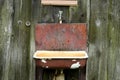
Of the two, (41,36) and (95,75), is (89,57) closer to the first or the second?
(95,75)

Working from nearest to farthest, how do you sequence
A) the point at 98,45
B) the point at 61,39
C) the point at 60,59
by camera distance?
the point at 60,59 → the point at 61,39 → the point at 98,45

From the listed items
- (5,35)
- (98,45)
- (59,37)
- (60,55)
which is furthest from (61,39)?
(5,35)

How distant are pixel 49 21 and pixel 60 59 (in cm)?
39

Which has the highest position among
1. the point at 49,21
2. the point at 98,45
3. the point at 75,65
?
the point at 49,21

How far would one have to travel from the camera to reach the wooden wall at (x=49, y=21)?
299cm

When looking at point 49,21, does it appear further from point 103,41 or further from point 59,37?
point 103,41

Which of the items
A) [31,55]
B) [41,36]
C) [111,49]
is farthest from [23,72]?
[111,49]

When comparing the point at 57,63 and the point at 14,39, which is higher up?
the point at 14,39

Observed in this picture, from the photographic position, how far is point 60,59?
2734 mm

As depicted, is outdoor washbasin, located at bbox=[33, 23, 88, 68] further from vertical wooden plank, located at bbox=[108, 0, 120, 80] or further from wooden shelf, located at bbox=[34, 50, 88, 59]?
vertical wooden plank, located at bbox=[108, 0, 120, 80]

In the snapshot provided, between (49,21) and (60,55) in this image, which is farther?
(49,21)

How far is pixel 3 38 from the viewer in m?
2.98

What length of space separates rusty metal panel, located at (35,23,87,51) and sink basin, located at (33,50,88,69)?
0.10m

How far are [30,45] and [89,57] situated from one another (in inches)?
18.6
